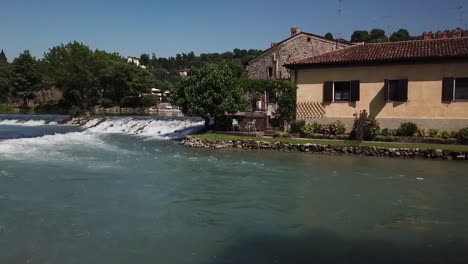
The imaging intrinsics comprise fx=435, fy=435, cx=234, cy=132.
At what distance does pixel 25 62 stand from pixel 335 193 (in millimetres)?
74323

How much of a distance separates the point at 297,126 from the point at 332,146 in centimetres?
389

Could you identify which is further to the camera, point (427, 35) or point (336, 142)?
point (427, 35)

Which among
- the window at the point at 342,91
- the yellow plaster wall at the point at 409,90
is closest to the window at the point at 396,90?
the yellow plaster wall at the point at 409,90

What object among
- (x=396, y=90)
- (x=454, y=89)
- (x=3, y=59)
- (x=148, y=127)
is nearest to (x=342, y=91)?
(x=396, y=90)

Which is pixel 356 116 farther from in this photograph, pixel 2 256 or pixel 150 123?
pixel 2 256

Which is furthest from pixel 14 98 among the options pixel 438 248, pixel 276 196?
pixel 438 248

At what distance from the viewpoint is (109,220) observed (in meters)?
9.59

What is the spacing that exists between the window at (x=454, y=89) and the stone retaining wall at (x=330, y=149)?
430 centimetres

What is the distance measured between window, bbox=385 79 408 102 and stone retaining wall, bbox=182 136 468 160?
432 cm

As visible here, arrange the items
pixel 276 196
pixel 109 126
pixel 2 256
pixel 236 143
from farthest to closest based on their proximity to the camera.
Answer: pixel 109 126, pixel 236 143, pixel 276 196, pixel 2 256

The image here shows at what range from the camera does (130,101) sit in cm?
6850

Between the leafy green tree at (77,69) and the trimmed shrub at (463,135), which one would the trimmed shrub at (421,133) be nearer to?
the trimmed shrub at (463,135)

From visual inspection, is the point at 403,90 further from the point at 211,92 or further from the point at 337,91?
the point at 211,92

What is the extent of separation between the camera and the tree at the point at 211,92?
25922 mm
